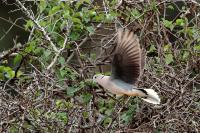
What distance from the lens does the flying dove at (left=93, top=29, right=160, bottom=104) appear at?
3971 millimetres

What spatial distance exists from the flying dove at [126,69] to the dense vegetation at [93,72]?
0.33 ft

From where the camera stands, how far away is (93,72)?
4.29m

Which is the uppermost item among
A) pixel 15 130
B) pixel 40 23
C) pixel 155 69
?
pixel 40 23

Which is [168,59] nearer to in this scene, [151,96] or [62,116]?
[151,96]

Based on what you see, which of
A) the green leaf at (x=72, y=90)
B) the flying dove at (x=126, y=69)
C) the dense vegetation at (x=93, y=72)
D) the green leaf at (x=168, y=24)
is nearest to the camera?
the dense vegetation at (x=93, y=72)

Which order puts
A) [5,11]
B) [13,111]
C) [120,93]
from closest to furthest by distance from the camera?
[13,111], [120,93], [5,11]

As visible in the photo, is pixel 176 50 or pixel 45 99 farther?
pixel 176 50

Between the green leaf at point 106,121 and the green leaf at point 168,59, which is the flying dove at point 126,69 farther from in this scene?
the green leaf at point 168,59

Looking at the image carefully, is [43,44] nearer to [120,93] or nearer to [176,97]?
[120,93]

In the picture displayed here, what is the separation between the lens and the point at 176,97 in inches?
158

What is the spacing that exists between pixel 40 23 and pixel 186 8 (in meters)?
1.02

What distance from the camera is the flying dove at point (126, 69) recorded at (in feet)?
13.0

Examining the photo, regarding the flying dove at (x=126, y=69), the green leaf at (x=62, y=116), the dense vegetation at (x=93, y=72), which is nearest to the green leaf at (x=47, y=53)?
the dense vegetation at (x=93, y=72)

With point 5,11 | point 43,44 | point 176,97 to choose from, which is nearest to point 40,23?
point 43,44
